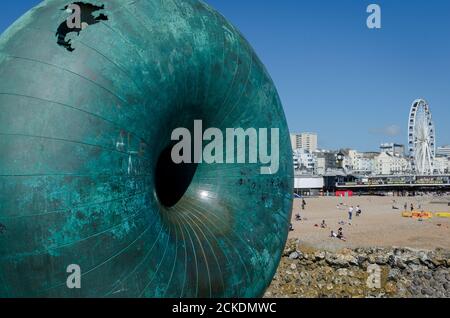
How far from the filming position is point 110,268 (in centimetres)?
Answer: 373

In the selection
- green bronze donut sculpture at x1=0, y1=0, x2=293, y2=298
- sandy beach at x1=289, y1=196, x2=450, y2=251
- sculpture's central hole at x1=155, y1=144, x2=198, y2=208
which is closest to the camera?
green bronze donut sculpture at x1=0, y1=0, x2=293, y2=298

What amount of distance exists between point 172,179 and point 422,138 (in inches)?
4032

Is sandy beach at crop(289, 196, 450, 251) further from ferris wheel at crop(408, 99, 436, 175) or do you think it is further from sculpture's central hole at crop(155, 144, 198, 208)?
ferris wheel at crop(408, 99, 436, 175)

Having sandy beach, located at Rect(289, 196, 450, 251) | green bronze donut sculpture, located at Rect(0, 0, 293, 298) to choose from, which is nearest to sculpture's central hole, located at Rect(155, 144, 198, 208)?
green bronze donut sculpture, located at Rect(0, 0, 293, 298)

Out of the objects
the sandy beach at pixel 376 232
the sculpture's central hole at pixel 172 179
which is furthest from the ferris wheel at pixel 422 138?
the sculpture's central hole at pixel 172 179

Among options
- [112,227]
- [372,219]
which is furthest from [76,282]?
[372,219]

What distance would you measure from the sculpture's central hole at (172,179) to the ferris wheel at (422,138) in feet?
308

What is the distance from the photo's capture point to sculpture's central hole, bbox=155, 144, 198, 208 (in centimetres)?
491

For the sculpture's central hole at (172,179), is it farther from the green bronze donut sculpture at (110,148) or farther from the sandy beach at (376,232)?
the sandy beach at (376,232)

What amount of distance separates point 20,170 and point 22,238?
1.71 feet

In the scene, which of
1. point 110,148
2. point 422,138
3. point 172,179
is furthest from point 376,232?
point 422,138

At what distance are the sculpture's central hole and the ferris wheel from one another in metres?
94.0

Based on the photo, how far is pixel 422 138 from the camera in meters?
98.0
